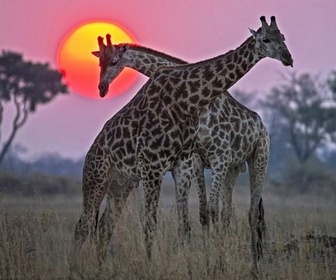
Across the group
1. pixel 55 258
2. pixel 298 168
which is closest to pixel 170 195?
pixel 298 168

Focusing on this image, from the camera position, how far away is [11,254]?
8.42 metres

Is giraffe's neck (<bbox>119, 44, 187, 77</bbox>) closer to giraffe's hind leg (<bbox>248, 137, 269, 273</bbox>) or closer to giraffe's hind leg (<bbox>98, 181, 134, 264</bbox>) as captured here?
giraffe's hind leg (<bbox>98, 181, 134, 264</bbox>)

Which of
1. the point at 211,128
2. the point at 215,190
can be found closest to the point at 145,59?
the point at 211,128

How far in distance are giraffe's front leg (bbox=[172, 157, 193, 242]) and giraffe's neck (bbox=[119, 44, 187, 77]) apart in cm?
165

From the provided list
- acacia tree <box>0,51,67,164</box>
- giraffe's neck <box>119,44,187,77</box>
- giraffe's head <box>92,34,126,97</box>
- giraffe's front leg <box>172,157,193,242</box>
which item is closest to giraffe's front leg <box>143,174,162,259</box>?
giraffe's front leg <box>172,157,193,242</box>

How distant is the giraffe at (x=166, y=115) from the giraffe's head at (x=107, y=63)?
0.49 meters

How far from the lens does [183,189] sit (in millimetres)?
9195

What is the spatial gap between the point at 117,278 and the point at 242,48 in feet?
8.49

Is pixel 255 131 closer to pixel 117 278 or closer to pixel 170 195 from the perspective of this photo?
pixel 117 278

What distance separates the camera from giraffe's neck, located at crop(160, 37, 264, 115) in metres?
8.91

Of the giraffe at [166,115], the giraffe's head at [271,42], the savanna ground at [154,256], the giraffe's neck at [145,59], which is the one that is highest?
the giraffe's neck at [145,59]

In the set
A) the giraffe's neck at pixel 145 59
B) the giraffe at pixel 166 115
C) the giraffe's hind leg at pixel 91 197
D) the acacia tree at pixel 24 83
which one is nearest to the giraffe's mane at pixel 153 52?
the giraffe's neck at pixel 145 59

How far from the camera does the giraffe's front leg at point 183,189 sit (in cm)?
902

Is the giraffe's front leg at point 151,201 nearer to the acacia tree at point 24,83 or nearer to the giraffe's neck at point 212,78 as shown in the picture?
the giraffe's neck at point 212,78
